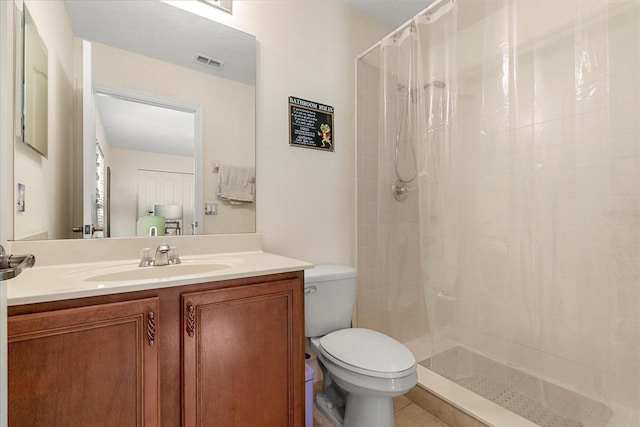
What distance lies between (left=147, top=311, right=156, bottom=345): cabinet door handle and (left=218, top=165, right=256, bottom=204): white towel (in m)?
0.75

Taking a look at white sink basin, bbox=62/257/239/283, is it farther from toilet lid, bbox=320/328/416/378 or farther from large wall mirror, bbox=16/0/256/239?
toilet lid, bbox=320/328/416/378

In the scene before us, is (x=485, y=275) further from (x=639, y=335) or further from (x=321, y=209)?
(x=321, y=209)

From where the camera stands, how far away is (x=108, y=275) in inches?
43.7

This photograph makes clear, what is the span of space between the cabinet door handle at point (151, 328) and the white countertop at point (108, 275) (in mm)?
85

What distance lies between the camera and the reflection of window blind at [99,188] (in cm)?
126

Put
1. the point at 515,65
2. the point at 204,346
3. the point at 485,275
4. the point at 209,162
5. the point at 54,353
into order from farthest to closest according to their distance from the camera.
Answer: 1. the point at 485,275
2. the point at 209,162
3. the point at 515,65
4. the point at 204,346
5. the point at 54,353

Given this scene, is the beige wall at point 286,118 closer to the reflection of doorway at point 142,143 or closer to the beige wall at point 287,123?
the beige wall at point 287,123

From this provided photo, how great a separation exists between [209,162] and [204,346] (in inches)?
35.1

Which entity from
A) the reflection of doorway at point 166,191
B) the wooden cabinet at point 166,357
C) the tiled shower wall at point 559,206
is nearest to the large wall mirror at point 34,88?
the reflection of doorway at point 166,191

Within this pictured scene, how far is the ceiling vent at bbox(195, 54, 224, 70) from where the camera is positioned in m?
1.50

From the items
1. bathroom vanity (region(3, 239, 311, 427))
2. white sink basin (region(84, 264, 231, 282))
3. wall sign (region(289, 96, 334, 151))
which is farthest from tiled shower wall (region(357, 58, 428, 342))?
white sink basin (region(84, 264, 231, 282))

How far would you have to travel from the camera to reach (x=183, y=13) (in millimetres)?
1457

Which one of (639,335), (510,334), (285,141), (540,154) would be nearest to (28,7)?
(285,141)

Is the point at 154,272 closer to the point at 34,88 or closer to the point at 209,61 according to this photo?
the point at 34,88
